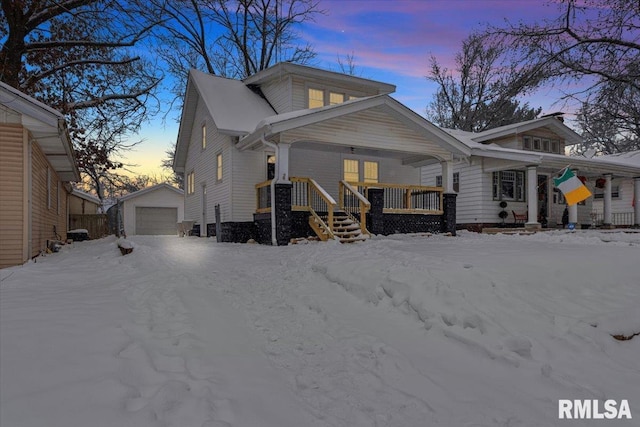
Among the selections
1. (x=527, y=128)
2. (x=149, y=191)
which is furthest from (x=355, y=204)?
(x=149, y=191)

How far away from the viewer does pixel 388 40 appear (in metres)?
13.9

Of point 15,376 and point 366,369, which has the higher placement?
point 15,376

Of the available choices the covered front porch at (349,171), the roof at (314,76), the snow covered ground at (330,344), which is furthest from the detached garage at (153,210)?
the snow covered ground at (330,344)

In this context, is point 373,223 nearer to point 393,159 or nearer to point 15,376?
point 393,159

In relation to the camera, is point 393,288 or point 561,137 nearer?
point 393,288

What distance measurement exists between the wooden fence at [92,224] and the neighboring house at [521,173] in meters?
22.0

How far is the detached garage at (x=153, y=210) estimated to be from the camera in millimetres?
28656

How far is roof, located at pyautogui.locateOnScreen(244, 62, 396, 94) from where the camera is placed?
1599 cm

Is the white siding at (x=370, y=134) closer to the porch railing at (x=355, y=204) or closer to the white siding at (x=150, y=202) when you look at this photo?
the porch railing at (x=355, y=204)

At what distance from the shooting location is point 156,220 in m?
29.7

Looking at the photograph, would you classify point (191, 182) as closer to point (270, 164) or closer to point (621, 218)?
point (270, 164)

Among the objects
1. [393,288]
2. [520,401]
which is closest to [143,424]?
[520,401]

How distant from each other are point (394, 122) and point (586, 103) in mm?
6125

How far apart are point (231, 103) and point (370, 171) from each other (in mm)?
6847
